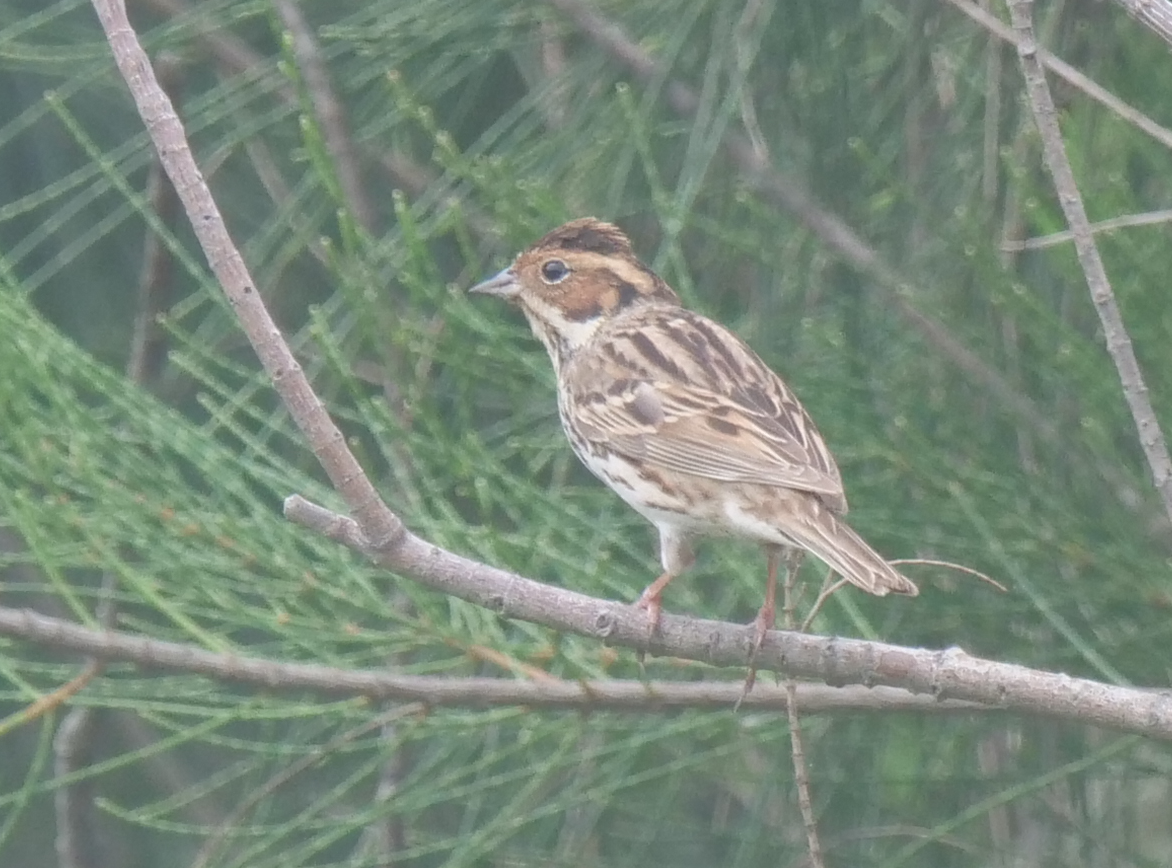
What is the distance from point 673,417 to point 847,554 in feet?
2.53

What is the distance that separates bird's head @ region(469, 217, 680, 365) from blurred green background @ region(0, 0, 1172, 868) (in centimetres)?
7

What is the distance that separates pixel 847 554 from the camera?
2.60 m

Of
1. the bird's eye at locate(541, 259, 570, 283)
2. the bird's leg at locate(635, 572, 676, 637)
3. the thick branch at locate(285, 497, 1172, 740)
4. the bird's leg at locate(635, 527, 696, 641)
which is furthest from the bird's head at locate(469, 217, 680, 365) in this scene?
the thick branch at locate(285, 497, 1172, 740)

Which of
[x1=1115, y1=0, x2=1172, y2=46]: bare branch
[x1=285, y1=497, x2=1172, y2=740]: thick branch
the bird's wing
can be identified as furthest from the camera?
the bird's wing

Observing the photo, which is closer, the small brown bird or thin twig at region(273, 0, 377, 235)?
the small brown bird

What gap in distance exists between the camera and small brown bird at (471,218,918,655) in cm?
279

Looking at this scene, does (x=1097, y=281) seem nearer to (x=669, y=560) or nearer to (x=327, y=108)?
(x=669, y=560)

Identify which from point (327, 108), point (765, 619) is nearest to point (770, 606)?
point (765, 619)

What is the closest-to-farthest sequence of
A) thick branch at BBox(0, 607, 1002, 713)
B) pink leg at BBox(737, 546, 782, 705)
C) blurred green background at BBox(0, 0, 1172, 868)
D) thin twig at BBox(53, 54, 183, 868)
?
pink leg at BBox(737, 546, 782, 705)
thick branch at BBox(0, 607, 1002, 713)
blurred green background at BBox(0, 0, 1172, 868)
thin twig at BBox(53, 54, 183, 868)

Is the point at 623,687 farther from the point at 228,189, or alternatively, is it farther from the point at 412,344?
the point at 228,189

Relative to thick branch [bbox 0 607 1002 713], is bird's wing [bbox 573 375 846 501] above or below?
above

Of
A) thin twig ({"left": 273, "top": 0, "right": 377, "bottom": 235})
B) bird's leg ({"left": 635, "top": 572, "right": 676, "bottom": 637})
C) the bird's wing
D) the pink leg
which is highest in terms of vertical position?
thin twig ({"left": 273, "top": 0, "right": 377, "bottom": 235})

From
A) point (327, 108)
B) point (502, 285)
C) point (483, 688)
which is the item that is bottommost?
point (483, 688)

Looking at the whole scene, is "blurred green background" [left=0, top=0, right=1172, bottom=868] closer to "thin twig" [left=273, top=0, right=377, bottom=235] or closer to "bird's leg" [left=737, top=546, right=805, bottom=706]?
"thin twig" [left=273, top=0, right=377, bottom=235]
